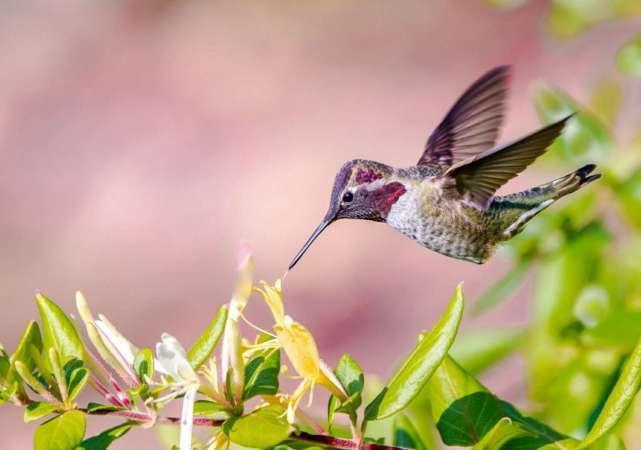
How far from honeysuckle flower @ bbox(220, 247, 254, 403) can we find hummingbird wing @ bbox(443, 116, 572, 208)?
1.18 ft

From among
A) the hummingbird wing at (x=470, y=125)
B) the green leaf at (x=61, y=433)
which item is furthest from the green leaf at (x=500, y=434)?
the hummingbird wing at (x=470, y=125)

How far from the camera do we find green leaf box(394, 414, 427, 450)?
139 cm

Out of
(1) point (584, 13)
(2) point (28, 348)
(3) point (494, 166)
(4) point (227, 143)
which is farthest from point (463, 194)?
(4) point (227, 143)

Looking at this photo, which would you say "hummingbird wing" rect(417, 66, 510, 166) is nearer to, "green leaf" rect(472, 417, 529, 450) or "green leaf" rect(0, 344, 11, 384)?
"green leaf" rect(472, 417, 529, 450)

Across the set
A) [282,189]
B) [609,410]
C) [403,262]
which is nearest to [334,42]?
[282,189]

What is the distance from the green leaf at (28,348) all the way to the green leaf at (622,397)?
62 cm

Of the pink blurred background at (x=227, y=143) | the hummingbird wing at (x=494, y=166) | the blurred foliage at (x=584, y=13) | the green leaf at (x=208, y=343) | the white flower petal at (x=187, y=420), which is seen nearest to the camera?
the white flower petal at (x=187, y=420)

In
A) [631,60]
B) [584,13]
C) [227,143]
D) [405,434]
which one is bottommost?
[405,434]

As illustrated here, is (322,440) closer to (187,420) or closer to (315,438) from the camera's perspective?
(315,438)

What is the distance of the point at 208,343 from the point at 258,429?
136 mm

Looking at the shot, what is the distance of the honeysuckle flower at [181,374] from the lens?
1084mm

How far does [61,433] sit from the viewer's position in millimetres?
1137

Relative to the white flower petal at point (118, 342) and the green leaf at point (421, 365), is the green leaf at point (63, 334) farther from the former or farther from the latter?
the green leaf at point (421, 365)

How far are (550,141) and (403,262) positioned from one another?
4563mm
